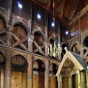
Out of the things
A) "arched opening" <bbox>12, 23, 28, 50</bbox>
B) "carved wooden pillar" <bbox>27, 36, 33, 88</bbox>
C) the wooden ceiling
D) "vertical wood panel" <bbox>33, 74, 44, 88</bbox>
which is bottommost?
"vertical wood panel" <bbox>33, 74, 44, 88</bbox>

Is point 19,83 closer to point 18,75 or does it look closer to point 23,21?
point 18,75

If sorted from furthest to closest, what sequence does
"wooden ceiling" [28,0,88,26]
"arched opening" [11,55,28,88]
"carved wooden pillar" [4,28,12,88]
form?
"wooden ceiling" [28,0,88,26] < "arched opening" [11,55,28,88] < "carved wooden pillar" [4,28,12,88]

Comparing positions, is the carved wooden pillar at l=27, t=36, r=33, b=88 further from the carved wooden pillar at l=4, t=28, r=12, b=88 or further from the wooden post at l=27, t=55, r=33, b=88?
the carved wooden pillar at l=4, t=28, r=12, b=88

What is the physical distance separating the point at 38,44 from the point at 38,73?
3.28m

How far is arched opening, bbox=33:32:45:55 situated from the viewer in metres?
15.8

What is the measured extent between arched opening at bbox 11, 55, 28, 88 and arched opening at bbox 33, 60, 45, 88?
1.46 m

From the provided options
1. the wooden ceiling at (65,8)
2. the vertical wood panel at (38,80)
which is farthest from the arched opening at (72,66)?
the wooden ceiling at (65,8)

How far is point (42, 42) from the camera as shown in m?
17.2

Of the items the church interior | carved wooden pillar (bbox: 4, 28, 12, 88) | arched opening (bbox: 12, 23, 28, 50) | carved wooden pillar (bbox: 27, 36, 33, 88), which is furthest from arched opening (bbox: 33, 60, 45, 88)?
carved wooden pillar (bbox: 4, 28, 12, 88)

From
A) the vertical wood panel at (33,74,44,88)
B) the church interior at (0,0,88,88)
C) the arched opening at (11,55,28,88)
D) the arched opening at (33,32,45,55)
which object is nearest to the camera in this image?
the church interior at (0,0,88,88)

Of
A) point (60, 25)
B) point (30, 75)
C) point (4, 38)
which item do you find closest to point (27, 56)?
point (30, 75)

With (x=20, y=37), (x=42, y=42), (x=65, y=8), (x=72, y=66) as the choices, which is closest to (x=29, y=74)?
(x=20, y=37)

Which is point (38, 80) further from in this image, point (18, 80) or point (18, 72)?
point (18, 72)

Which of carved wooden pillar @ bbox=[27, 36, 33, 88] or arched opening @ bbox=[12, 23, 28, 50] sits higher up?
arched opening @ bbox=[12, 23, 28, 50]
